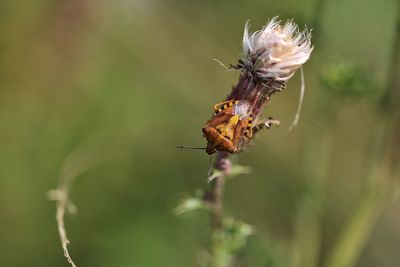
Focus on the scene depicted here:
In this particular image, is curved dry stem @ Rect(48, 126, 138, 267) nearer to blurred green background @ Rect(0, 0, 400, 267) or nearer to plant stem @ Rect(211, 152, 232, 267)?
blurred green background @ Rect(0, 0, 400, 267)

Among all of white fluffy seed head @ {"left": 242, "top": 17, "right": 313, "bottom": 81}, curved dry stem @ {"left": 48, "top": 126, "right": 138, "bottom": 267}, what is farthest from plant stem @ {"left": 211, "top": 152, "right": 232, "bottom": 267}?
curved dry stem @ {"left": 48, "top": 126, "right": 138, "bottom": 267}

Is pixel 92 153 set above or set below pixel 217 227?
above

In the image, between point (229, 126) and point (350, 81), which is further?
point (350, 81)

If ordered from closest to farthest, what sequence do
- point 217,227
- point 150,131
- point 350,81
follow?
1. point 217,227
2. point 350,81
3. point 150,131

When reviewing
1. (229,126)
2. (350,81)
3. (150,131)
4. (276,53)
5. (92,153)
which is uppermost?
(150,131)

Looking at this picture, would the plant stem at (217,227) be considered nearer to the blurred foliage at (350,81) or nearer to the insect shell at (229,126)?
the insect shell at (229,126)

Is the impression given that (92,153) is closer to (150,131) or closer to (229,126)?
(150,131)

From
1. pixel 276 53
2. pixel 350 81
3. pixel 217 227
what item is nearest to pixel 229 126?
pixel 276 53
